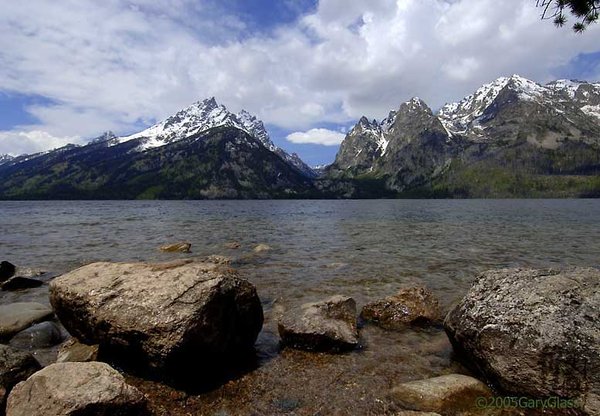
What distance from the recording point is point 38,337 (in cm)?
1333

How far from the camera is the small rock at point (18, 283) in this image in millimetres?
21359

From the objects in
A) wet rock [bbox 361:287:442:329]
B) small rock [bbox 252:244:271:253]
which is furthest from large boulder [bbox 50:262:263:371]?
small rock [bbox 252:244:271:253]

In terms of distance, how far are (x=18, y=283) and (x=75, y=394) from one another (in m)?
17.8

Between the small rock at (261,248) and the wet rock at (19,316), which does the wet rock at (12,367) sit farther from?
the small rock at (261,248)

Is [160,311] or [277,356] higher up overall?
[160,311]

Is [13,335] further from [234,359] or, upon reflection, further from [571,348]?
[571,348]

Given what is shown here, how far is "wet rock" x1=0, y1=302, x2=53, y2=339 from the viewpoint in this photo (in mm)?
13819

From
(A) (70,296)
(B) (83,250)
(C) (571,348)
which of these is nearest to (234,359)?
(A) (70,296)

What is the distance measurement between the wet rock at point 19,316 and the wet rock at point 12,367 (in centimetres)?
472

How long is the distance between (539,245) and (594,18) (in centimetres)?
3278

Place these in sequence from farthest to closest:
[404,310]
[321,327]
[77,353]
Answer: [404,310], [321,327], [77,353]

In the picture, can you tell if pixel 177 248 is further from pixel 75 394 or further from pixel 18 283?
pixel 75 394

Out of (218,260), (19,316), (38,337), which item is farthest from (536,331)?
(218,260)

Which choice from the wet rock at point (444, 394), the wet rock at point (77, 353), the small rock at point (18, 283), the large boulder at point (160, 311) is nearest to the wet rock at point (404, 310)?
the wet rock at point (444, 394)
